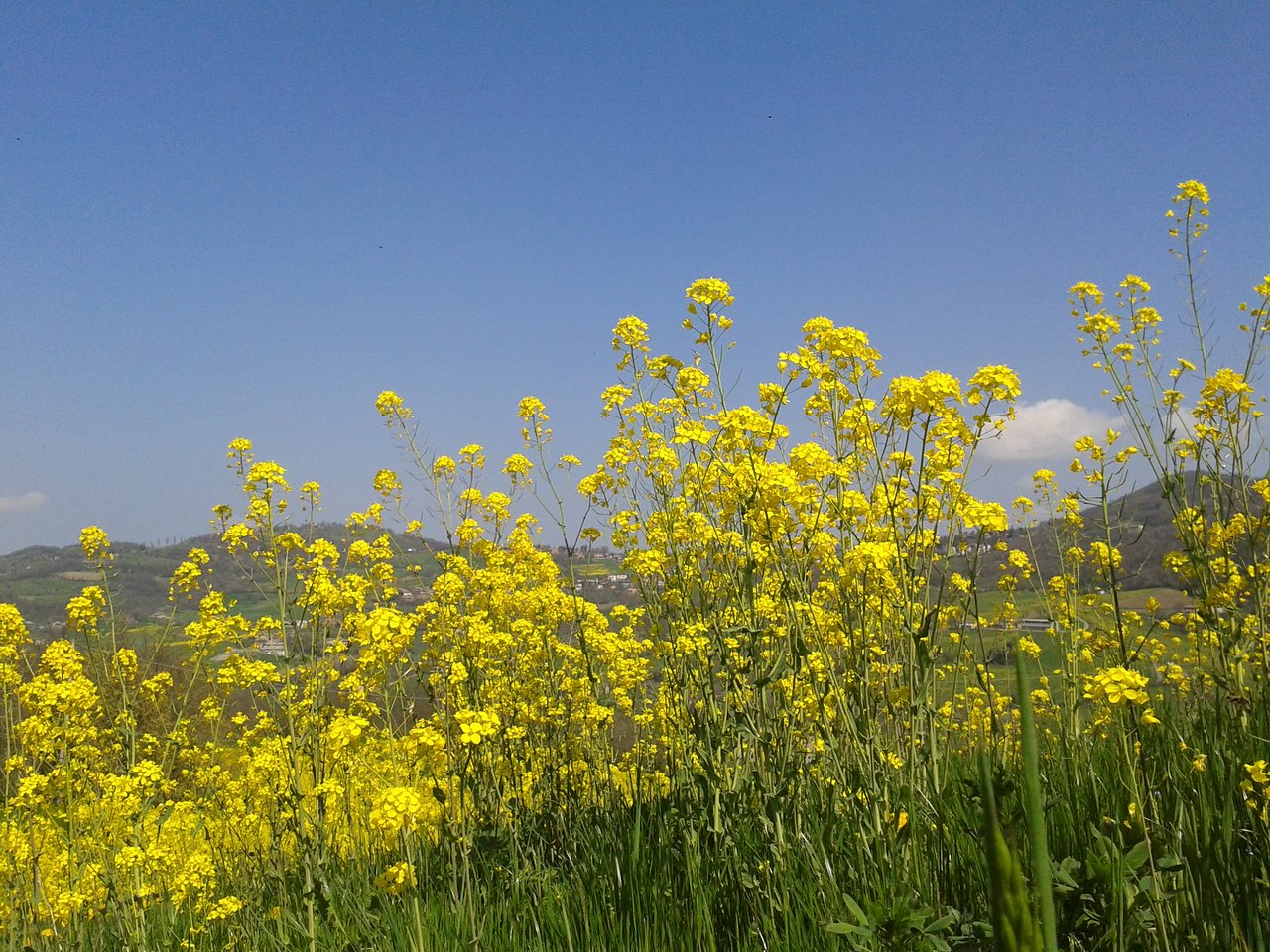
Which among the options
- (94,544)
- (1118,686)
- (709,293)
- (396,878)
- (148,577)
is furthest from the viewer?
(148,577)

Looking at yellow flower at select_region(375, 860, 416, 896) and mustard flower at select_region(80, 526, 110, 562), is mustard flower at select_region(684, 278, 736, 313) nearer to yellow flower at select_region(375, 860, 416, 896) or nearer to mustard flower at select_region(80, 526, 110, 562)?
yellow flower at select_region(375, 860, 416, 896)

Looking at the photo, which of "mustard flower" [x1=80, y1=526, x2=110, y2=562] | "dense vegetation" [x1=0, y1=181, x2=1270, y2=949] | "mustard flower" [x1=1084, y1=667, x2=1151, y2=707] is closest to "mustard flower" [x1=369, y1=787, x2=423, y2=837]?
"dense vegetation" [x1=0, y1=181, x2=1270, y2=949]

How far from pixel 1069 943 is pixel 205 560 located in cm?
551

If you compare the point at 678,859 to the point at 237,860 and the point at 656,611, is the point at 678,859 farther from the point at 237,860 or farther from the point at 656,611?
the point at 237,860

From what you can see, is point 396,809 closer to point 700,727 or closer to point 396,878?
point 396,878

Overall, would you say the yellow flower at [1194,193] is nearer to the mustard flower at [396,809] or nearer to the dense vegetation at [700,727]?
the dense vegetation at [700,727]

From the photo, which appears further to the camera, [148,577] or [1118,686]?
[148,577]

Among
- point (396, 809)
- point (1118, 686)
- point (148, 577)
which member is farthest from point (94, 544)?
point (148, 577)

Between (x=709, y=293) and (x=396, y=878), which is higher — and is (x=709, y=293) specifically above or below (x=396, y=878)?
above

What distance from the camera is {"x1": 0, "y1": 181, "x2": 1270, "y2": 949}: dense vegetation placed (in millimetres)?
2750

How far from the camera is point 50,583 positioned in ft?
240

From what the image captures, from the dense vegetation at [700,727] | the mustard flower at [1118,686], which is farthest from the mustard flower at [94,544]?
the mustard flower at [1118,686]

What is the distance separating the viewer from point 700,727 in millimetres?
Answer: 3729

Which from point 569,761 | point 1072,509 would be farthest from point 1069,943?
point 1072,509
